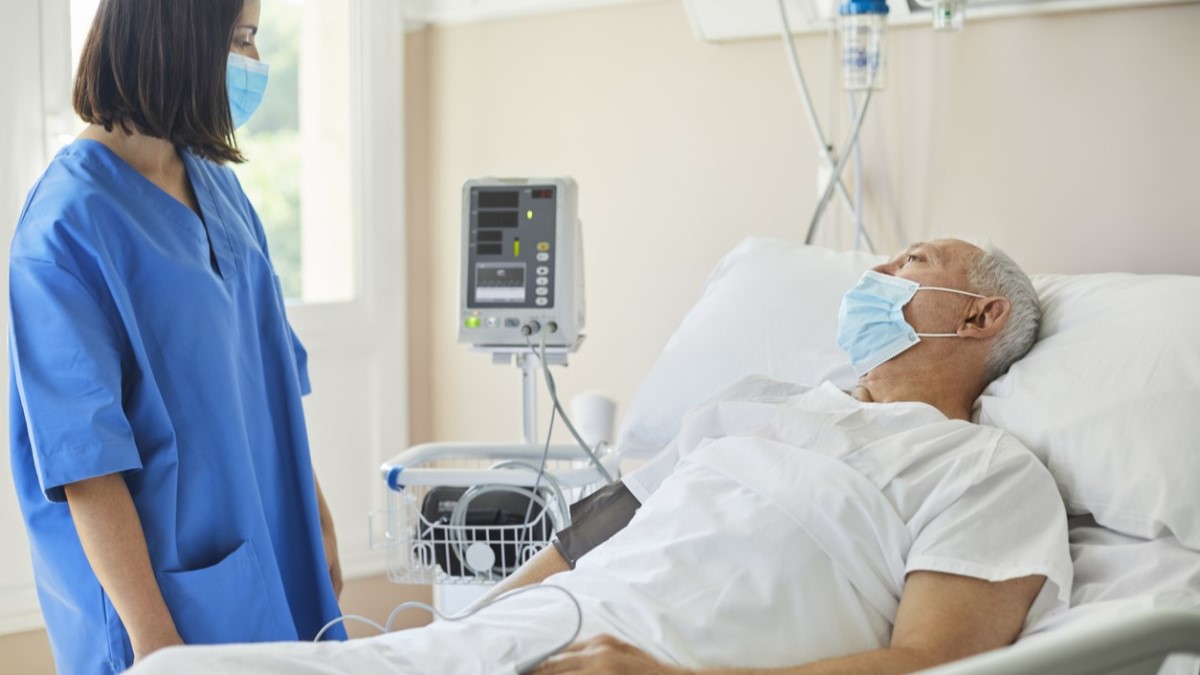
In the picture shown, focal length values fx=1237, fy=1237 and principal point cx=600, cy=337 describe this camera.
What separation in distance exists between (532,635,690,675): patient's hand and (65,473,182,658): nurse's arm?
→ 0.56 meters

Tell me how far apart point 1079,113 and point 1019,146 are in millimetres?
114

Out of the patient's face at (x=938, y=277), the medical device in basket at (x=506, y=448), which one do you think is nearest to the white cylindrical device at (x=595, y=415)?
the medical device in basket at (x=506, y=448)

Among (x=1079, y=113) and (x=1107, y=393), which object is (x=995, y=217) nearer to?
(x=1079, y=113)

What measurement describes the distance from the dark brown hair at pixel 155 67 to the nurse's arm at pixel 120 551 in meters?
0.47

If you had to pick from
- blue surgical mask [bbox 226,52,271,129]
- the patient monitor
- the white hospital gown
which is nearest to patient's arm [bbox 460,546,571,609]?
the white hospital gown

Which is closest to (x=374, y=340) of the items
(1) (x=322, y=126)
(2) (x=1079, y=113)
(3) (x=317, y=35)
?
(1) (x=322, y=126)

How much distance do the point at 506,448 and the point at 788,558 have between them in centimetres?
78

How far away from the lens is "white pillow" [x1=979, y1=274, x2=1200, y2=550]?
142 cm

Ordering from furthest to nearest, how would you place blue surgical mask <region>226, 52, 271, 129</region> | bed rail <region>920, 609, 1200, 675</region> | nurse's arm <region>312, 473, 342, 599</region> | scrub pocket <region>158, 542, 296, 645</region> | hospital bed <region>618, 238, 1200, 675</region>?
nurse's arm <region>312, 473, 342, 599</region> → blue surgical mask <region>226, 52, 271, 129</region> → scrub pocket <region>158, 542, 296, 645</region> → hospital bed <region>618, 238, 1200, 675</region> → bed rail <region>920, 609, 1200, 675</region>

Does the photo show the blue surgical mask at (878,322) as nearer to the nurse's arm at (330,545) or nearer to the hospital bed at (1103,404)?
the hospital bed at (1103,404)

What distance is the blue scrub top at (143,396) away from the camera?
1508mm

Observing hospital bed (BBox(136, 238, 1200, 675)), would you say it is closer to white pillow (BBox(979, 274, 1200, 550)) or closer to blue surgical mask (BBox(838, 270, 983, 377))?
white pillow (BBox(979, 274, 1200, 550))

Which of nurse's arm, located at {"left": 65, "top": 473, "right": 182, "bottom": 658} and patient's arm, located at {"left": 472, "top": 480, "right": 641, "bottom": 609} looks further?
patient's arm, located at {"left": 472, "top": 480, "right": 641, "bottom": 609}

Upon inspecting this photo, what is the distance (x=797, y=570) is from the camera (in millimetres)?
1399
